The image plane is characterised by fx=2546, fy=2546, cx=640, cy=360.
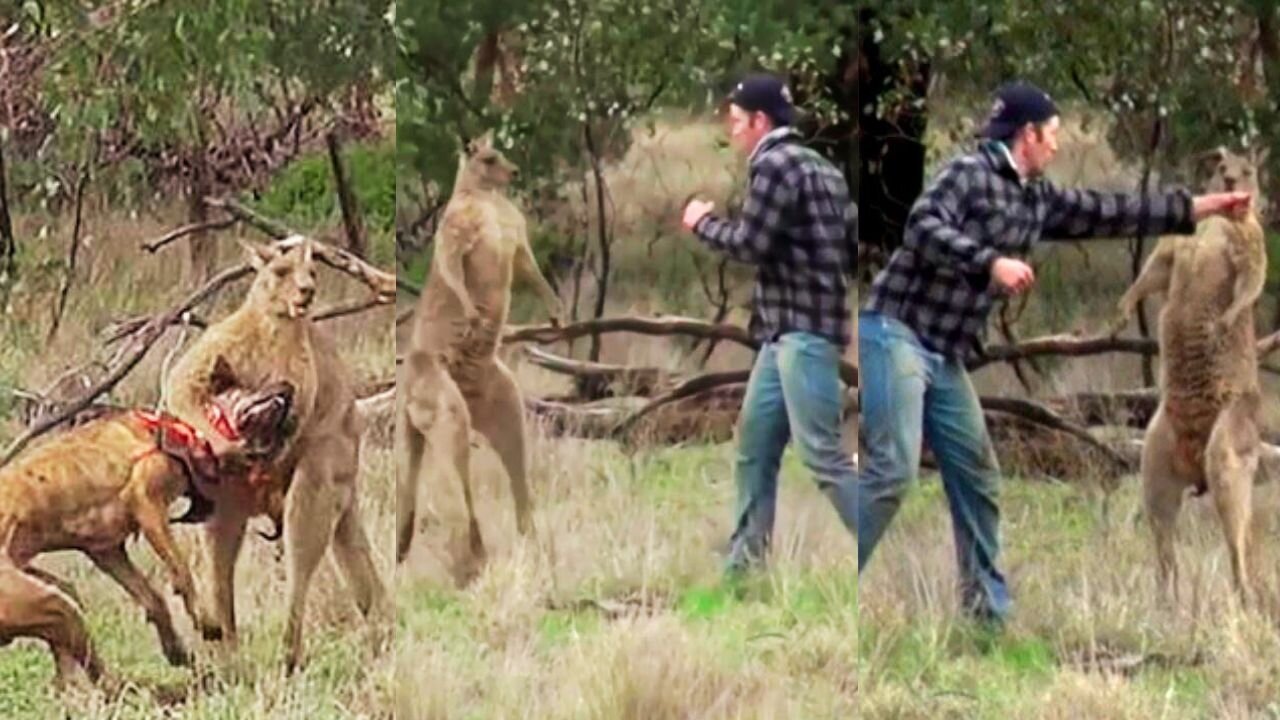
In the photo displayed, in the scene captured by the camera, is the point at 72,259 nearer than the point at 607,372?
Yes

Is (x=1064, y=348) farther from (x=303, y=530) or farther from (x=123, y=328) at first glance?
(x=123, y=328)

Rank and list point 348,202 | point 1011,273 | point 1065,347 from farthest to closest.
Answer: point 348,202
point 1065,347
point 1011,273

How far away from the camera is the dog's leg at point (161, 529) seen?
7379 mm

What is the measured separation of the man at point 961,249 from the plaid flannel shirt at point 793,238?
0.43 feet

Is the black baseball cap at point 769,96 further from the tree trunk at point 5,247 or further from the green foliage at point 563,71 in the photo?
the tree trunk at point 5,247

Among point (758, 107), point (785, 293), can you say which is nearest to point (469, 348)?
point (785, 293)

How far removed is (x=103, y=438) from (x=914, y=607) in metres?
2.42

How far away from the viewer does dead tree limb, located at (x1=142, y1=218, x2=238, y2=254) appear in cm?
741

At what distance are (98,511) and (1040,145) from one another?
9.56 ft

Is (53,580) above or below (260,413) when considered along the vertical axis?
below

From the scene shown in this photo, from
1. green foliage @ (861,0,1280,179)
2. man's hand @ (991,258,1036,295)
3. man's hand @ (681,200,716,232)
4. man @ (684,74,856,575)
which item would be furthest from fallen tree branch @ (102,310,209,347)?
man's hand @ (991,258,1036,295)

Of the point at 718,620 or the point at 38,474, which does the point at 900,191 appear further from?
the point at 38,474

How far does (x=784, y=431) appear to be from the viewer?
7.40 meters

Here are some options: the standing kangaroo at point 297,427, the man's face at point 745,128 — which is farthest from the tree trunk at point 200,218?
the man's face at point 745,128
